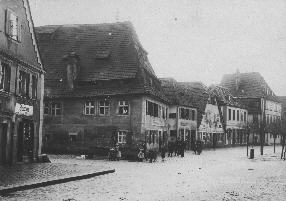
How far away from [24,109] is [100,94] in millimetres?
12381

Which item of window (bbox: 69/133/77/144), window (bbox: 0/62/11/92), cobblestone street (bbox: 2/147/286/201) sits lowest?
cobblestone street (bbox: 2/147/286/201)

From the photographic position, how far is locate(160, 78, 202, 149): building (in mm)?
50938

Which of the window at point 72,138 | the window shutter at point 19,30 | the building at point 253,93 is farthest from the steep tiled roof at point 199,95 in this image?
the window shutter at point 19,30

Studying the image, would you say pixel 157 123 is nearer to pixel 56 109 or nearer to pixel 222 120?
pixel 56 109

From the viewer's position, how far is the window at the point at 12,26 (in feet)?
Result: 75.7

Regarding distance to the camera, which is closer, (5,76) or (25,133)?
(5,76)

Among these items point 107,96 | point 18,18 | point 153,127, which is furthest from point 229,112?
point 18,18

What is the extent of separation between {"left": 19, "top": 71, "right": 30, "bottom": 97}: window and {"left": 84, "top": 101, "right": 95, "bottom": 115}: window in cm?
1249

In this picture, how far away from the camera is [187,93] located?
5538 centimetres

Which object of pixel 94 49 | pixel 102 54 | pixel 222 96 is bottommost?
pixel 222 96

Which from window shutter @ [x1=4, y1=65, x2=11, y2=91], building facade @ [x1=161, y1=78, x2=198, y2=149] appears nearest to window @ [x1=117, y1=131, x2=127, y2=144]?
building facade @ [x1=161, y1=78, x2=198, y2=149]

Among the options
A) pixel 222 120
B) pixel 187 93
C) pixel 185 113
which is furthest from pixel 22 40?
pixel 222 120

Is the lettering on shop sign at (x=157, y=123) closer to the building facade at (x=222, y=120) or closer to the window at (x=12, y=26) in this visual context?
the building facade at (x=222, y=120)

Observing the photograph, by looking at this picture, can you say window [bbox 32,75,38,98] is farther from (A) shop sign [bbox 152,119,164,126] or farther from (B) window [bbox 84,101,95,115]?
(A) shop sign [bbox 152,119,164,126]
